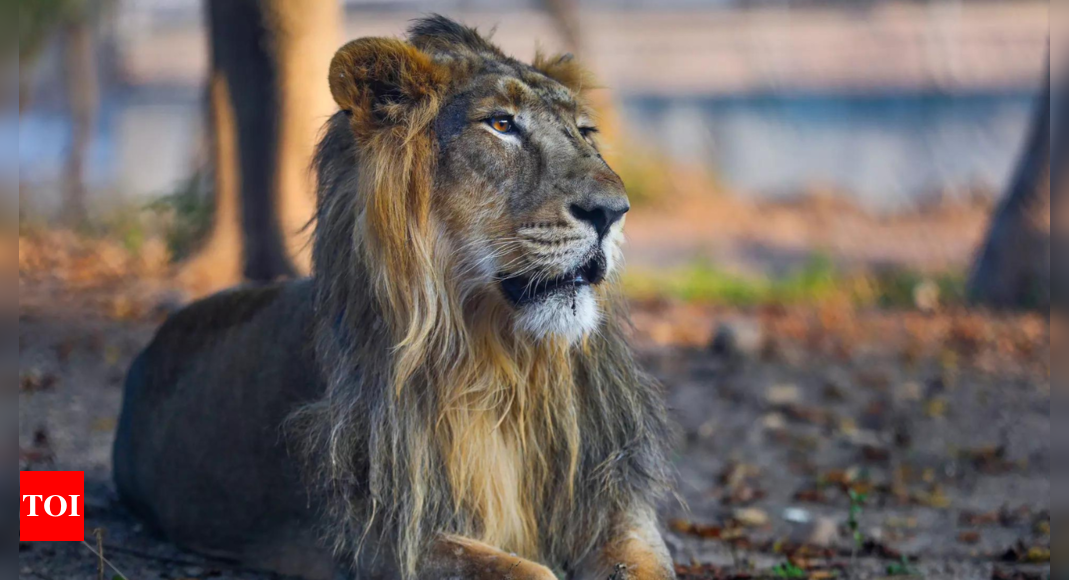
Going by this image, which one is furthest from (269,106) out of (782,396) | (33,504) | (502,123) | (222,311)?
(502,123)

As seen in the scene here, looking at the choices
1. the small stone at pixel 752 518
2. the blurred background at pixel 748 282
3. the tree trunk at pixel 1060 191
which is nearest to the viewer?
the small stone at pixel 752 518

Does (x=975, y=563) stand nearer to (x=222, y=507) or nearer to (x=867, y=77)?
(x=222, y=507)

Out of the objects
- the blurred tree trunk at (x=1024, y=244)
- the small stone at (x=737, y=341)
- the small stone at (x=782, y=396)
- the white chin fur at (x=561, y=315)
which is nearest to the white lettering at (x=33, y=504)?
the white chin fur at (x=561, y=315)

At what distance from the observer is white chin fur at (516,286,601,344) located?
128 inches

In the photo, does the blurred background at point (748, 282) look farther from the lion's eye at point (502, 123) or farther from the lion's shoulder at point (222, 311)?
the lion's eye at point (502, 123)

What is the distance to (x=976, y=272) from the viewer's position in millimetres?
8750

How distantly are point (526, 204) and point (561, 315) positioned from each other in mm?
332

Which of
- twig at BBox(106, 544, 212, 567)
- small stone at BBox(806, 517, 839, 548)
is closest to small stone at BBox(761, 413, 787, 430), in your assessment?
small stone at BBox(806, 517, 839, 548)

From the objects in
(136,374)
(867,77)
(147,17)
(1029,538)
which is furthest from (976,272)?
(147,17)

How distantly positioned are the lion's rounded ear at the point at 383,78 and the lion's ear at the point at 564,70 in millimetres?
570

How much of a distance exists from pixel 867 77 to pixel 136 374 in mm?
17469

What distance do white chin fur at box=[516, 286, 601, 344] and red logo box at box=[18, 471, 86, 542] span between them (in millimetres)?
1845

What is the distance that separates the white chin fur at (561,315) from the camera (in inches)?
128

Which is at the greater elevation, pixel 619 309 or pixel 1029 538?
pixel 619 309
